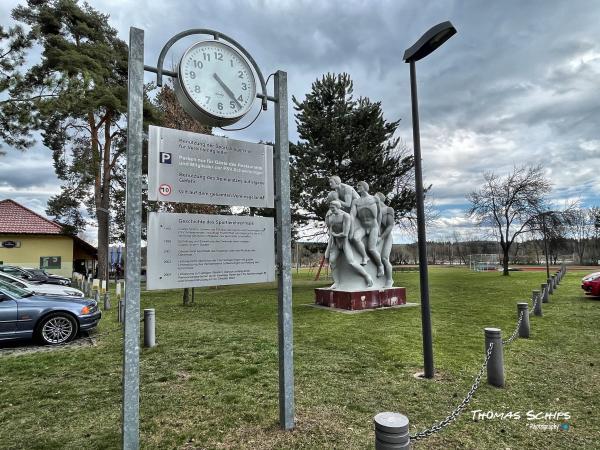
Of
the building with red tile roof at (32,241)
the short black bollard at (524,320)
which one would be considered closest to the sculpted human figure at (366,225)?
the short black bollard at (524,320)

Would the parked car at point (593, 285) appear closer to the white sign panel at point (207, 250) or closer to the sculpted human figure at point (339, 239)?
the sculpted human figure at point (339, 239)

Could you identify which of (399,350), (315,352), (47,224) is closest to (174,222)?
(315,352)

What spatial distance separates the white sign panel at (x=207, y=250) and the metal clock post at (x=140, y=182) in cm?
Answer: 14

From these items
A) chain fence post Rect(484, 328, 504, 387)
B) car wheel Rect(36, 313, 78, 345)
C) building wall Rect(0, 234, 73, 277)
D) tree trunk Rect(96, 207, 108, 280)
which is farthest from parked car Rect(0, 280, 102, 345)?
building wall Rect(0, 234, 73, 277)

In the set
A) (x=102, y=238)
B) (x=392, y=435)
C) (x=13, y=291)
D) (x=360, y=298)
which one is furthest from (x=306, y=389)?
(x=102, y=238)

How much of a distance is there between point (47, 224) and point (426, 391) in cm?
3184

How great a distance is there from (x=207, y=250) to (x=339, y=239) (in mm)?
9146

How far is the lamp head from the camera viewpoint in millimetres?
4617

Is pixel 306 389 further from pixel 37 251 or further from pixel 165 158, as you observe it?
pixel 37 251

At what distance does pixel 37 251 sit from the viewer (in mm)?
27781

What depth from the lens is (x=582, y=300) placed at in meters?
12.7

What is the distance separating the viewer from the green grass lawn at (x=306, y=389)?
338cm

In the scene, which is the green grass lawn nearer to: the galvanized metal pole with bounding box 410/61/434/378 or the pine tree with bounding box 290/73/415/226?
the galvanized metal pole with bounding box 410/61/434/378

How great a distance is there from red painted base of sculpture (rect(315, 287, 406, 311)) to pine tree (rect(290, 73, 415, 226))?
28.3 ft
